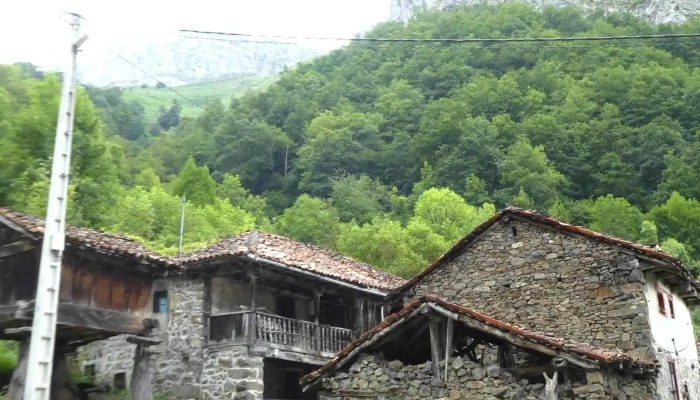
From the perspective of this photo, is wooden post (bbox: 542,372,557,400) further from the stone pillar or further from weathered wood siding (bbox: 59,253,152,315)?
the stone pillar

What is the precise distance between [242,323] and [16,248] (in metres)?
6.24

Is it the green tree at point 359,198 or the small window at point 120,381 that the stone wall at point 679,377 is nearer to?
the small window at point 120,381

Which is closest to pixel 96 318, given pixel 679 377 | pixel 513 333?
pixel 513 333

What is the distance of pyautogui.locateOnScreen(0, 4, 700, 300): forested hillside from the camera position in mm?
31453

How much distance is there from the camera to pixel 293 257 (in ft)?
60.4

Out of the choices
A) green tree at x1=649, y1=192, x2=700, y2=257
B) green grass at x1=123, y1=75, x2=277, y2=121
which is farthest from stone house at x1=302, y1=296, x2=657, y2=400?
green grass at x1=123, y1=75, x2=277, y2=121

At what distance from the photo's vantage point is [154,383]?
1739 cm

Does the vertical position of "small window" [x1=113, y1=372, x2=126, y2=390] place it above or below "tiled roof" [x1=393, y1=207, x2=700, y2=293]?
below

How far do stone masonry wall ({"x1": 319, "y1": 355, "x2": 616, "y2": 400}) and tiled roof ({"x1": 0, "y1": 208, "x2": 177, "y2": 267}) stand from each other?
4353 mm

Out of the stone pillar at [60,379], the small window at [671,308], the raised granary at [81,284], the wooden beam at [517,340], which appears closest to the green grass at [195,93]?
the stone pillar at [60,379]

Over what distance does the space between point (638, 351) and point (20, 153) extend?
23.3m

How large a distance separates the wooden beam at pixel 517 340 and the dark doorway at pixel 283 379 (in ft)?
26.3

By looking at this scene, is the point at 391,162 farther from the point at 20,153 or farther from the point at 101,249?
the point at 101,249

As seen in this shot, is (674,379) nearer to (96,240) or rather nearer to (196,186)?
(96,240)
